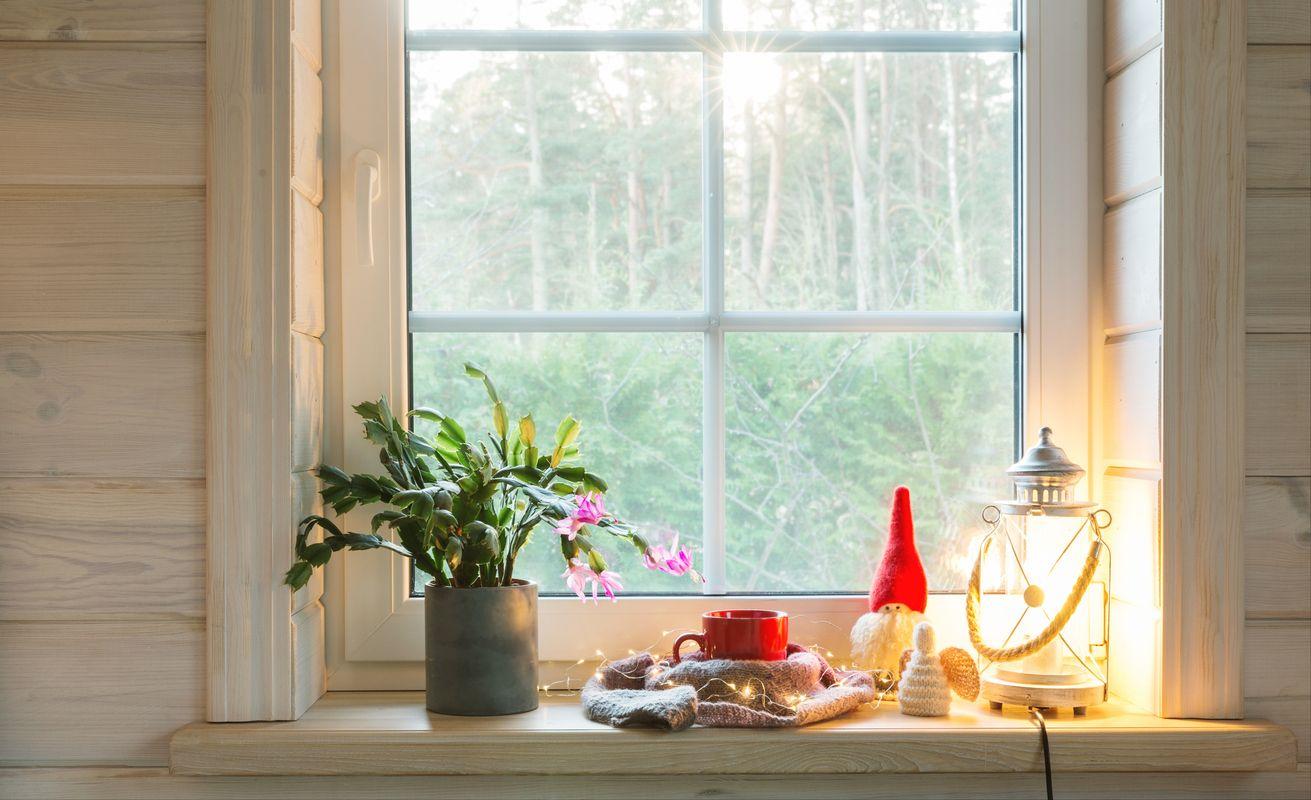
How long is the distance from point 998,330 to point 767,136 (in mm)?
369

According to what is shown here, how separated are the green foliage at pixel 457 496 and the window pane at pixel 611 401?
80mm

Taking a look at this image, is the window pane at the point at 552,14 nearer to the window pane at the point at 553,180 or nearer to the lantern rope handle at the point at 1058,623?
the window pane at the point at 553,180

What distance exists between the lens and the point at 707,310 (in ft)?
4.40

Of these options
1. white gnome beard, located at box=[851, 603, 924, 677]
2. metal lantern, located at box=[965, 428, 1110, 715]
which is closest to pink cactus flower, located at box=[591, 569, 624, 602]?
white gnome beard, located at box=[851, 603, 924, 677]

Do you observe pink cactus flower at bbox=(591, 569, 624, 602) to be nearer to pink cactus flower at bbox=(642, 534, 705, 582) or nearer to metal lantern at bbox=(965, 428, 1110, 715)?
pink cactus flower at bbox=(642, 534, 705, 582)

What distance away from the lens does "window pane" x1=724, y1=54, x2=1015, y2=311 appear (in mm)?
1346

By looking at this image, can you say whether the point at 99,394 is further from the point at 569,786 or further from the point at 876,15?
the point at 876,15

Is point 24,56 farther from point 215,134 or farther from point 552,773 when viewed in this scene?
point 552,773

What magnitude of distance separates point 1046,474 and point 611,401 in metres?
0.51

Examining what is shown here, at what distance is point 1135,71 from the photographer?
4.12ft

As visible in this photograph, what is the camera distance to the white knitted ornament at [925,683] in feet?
3.85

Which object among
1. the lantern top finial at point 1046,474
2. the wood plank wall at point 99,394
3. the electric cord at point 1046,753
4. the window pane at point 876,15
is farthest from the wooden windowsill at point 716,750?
the window pane at point 876,15

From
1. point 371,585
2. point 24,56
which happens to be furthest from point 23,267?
point 371,585

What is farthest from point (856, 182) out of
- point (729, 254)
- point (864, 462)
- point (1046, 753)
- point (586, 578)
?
point (1046, 753)
